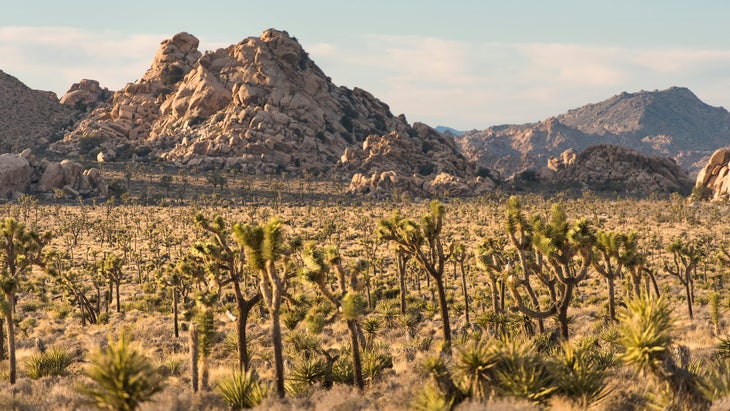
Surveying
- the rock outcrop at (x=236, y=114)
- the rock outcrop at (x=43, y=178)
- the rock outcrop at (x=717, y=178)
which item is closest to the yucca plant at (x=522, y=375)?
the rock outcrop at (x=43, y=178)

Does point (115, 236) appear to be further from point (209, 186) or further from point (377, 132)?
point (377, 132)

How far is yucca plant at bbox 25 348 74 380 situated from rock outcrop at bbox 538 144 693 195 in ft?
433

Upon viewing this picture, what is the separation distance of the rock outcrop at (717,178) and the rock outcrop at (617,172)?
34.9ft

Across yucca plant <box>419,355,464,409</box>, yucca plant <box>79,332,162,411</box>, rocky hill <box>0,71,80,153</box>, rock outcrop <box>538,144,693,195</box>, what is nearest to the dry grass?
yucca plant <box>419,355,464,409</box>

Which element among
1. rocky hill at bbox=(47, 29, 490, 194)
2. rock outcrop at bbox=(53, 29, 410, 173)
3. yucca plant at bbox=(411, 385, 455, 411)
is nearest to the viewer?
yucca plant at bbox=(411, 385, 455, 411)

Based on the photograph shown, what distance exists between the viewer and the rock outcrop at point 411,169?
375 feet

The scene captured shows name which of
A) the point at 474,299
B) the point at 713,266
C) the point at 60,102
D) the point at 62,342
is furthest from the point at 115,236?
the point at 60,102

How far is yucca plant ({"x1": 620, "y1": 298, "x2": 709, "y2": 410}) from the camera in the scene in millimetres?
10594

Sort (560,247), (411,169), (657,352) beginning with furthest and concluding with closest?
1. (411,169)
2. (560,247)
3. (657,352)

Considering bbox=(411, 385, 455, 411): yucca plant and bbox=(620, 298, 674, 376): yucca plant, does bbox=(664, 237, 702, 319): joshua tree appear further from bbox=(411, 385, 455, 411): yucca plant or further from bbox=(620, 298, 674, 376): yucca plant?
bbox=(411, 385, 455, 411): yucca plant

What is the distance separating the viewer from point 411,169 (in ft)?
440

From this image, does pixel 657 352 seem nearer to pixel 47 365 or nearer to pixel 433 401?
pixel 433 401

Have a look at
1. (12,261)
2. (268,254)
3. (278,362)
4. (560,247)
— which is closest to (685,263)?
(560,247)

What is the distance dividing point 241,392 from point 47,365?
1158 cm
